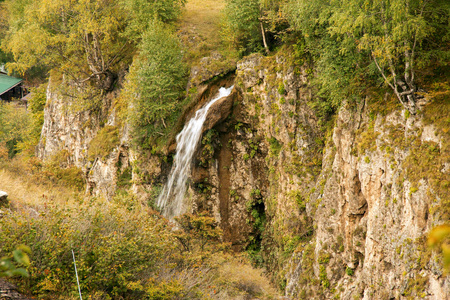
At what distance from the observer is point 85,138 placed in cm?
3341

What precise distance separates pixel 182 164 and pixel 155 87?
503cm

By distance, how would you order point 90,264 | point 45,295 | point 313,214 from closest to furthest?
1. point 45,295
2. point 90,264
3. point 313,214

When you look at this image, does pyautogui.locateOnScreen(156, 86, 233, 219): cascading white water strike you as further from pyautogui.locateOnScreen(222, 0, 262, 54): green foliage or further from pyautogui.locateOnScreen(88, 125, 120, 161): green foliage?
pyautogui.locateOnScreen(88, 125, 120, 161): green foliage

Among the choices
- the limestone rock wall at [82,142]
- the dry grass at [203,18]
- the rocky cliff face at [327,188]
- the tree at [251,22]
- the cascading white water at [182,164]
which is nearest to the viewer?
the rocky cliff face at [327,188]

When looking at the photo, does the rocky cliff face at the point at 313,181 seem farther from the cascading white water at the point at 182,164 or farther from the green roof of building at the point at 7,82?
the green roof of building at the point at 7,82

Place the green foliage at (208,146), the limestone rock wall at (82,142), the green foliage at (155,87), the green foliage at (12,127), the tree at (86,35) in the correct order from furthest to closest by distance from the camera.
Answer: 1. the green foliage at (12,127)
2. the tree at (86,35)
3. the limestone rock wall at (82,142)
4. the green foliage at (155,87)
5. the green foliage at (208,146)

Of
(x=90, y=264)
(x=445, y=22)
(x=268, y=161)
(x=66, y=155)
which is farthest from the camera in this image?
(x=66, y=155)

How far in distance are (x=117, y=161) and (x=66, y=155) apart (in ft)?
34.3

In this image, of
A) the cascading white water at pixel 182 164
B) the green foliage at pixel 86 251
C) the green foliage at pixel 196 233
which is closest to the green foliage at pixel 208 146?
the cascading white water at pixel 182 164

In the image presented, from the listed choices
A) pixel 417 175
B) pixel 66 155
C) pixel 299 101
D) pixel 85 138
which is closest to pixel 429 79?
pixel 417 175

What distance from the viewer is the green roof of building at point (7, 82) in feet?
187

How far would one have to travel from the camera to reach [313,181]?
1709 cm

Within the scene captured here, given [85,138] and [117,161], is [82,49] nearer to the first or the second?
[85,138]

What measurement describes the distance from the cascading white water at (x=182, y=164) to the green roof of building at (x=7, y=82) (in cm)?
4603
